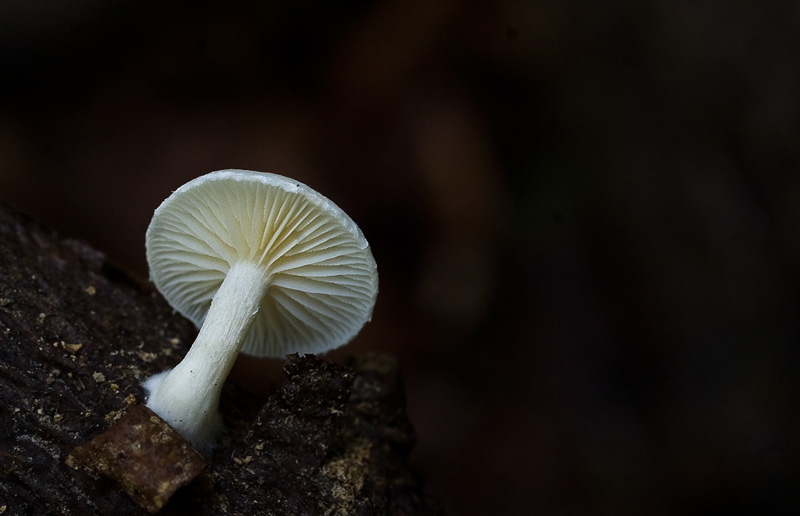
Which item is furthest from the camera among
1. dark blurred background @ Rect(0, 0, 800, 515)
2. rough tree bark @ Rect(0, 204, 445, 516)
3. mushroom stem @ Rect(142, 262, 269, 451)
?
dark blurred background @ Rect(0, 0, 800, 515)

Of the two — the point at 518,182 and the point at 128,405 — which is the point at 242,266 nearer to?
the point at 128,405

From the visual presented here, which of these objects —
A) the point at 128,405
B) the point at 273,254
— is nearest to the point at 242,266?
the point at 273,254

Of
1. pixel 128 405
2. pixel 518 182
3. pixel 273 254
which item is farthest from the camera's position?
pixel 518 182

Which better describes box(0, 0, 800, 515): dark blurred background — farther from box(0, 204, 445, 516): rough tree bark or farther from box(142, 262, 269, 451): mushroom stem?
box(142, 262, 269, 451): mushroom stem

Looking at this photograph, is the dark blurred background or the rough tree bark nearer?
the rough tree bark

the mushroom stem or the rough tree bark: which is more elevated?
the mushroom stem

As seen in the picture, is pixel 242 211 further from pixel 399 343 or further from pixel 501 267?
pixel 501 267

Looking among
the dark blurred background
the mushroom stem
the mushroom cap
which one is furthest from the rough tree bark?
the dark blurred background

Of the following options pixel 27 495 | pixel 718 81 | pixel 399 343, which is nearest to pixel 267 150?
pixel 399 343

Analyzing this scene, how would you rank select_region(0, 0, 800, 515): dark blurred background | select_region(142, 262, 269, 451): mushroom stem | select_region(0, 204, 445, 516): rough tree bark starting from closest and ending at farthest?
select_region(0, 204, 445, 516): rough tree bark
select_region(142, 262, 269, 451): mushroom stem
select_region(0, 0, 800, 515): dark blurred background
